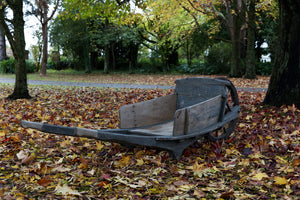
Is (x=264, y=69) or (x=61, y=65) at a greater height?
(x=61, y=65)

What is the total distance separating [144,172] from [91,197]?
0.85m

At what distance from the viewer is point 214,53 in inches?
923

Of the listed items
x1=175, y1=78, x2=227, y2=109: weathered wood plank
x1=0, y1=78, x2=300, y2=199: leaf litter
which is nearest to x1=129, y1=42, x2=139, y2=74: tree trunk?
x1=0, y1=78, x2=300, y2=199: leaf litter

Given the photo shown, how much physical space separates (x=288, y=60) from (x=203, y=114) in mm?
4174

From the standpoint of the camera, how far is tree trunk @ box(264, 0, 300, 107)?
22.4 ft

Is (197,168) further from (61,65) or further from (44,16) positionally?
(61,65)

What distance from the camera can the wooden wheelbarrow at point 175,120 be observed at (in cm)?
359

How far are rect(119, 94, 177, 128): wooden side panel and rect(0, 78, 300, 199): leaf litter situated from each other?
470 millimetres

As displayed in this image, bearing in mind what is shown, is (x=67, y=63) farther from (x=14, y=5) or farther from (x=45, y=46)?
(x=14, y=5)

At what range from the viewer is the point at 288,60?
705 cm

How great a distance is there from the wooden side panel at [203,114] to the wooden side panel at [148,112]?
36.2 inches

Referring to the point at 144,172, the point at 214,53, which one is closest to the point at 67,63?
the point at 214,53

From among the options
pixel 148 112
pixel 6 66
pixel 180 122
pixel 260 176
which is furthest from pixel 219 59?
pixel 260 176

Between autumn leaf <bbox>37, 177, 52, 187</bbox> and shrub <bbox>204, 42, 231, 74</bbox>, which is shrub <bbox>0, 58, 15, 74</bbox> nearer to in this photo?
shrub <bbox>204, 42, 231, 74</bbox>
